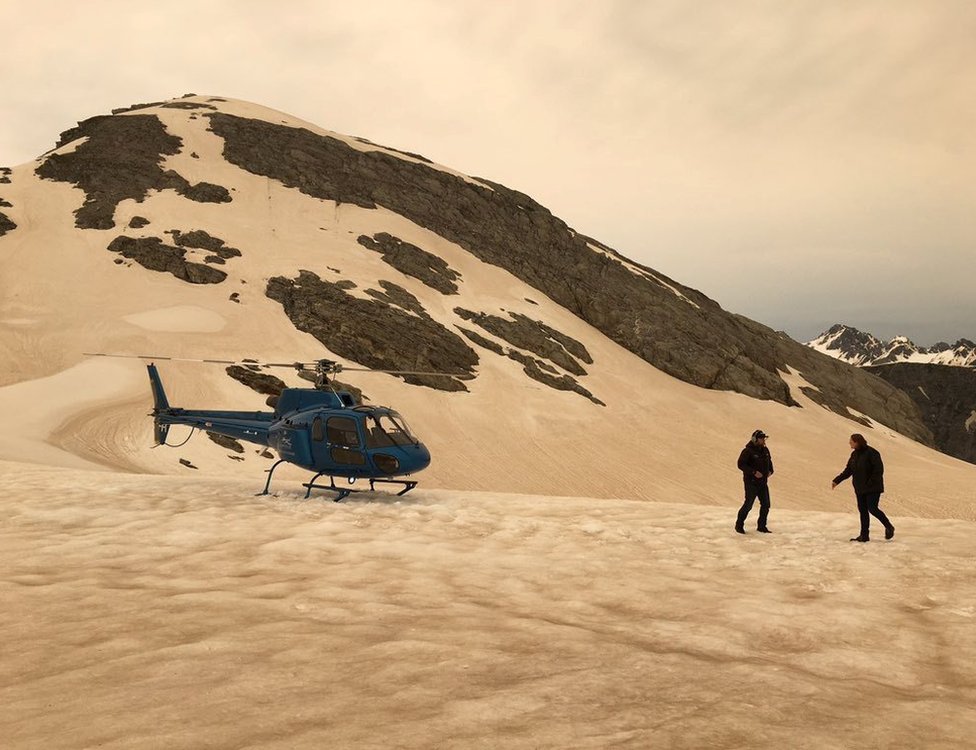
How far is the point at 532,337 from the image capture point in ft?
158

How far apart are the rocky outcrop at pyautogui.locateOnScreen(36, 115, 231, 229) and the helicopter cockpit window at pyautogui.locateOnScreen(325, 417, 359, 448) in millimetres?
43425

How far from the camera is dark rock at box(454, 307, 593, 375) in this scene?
47.2m

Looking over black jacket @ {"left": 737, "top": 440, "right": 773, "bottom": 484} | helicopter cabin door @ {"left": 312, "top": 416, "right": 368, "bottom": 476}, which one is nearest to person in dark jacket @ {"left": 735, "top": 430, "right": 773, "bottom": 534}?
black jacket @ {"left": 737, "top": 440, "right": 773, "bottom": 484}

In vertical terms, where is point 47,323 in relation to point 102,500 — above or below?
above

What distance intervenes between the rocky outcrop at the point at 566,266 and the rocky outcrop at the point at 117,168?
6.52m

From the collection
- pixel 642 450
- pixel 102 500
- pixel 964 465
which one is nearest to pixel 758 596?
pixel 102 500

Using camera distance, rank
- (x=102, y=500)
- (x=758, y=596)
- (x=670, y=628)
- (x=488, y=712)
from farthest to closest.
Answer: (x=102, y=500) < (x=758, y=596) < (x=670, y=628) < (x=488, y=712)

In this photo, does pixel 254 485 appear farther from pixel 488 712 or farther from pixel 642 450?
pixel 642 450

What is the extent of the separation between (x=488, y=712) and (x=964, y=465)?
63554mm

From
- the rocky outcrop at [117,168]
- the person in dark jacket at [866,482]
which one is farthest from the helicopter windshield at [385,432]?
the rocky outcrop at [117,168]

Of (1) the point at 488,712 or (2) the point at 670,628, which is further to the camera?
(2) the point at 670,628

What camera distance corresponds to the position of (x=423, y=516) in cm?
1170

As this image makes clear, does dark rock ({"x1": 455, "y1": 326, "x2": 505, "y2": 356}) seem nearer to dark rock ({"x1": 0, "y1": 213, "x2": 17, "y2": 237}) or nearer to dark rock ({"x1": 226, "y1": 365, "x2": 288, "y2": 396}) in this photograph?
dark rock ({"x1": 226, "y1": 365, "x2": 288, "y2": 396})

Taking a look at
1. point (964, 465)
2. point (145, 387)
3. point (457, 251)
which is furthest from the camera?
point (457, 251)
